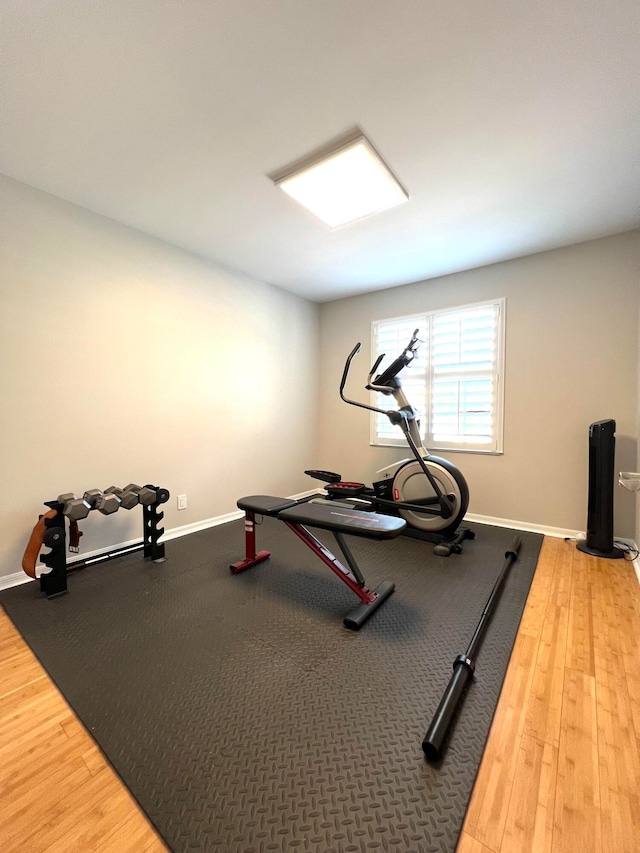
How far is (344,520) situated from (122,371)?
6.87 feet

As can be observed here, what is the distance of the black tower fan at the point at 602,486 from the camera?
8.50ft

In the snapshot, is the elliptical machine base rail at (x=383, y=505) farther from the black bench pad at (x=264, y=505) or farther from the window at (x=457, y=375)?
the window at (x=457, y=375)

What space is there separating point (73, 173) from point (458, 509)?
11.7ft

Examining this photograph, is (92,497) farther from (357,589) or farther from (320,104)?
(320,104)

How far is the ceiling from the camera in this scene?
129 cm

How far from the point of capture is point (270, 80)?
152 centimetres

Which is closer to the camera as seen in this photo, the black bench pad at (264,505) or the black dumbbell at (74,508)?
the black dumbbell at (74,508)

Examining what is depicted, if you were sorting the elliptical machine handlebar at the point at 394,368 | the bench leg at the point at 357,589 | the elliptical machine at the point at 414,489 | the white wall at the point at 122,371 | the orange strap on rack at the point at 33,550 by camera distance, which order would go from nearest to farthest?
the bench leg at the point at 357,589 → the orange strap on rack at the point at 33,550 → the white wall at the point at 122,371 → the elliptical machine at the point at 414,489 → the elliptical machine handlebar at the point at 394,368

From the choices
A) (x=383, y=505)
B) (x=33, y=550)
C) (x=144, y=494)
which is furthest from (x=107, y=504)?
(x=383, y=505)

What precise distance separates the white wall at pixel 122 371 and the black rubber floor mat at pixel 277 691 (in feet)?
2.44

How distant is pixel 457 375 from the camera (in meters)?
3.55

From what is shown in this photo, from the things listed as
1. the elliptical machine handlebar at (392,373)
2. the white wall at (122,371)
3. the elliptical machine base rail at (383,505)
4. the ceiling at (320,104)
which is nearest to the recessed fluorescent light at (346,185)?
the ceiling at (320,104)

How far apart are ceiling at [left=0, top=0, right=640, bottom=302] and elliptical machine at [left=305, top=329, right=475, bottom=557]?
4.35 ft

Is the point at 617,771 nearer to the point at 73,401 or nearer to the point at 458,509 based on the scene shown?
the point at 458,509
